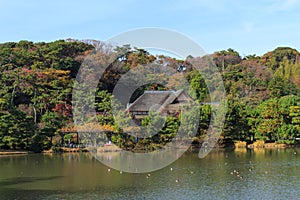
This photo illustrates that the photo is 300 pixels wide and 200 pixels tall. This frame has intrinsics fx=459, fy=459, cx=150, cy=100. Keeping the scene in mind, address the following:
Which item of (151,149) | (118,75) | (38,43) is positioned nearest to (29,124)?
(151,149)

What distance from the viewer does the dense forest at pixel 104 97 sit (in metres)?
26.8

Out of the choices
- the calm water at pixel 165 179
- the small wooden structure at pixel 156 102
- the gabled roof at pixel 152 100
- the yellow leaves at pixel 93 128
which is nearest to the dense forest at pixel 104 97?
the yellow leaves at pixel 93 128

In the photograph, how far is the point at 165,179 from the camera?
53.2 feet

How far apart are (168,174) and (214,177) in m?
1.90

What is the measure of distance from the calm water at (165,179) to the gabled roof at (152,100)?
10031 mm

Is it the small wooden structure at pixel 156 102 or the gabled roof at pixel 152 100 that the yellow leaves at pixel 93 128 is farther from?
the gabled roof at pixel 152 100

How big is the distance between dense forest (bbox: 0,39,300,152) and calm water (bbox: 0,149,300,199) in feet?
14.5

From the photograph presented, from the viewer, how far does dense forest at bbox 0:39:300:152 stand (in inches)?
1056

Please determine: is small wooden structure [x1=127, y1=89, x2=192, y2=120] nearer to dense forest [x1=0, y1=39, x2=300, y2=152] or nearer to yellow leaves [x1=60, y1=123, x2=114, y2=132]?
dense forest [x1=0, y1=39, x2=300, y2=152]

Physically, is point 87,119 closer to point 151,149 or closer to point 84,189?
point 151,149

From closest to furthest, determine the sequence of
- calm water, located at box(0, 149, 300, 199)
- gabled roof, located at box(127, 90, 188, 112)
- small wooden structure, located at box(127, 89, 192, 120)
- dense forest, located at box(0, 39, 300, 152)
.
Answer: calm water, located at box(0, 149, 300, 199) → dense forest, located at box(0, 39, 300, 152) → small wooden structure, located at box(127, 89, 192, 120) → gabled roof, located at box(127, 90, 188, 112)

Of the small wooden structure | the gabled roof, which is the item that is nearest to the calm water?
the small wooden structure

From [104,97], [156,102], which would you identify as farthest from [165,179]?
[156,102]

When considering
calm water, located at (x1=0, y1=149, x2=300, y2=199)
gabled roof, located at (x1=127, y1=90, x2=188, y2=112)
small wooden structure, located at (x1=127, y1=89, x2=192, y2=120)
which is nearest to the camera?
calm water, located at (x1=0, y1=149, x2=300, y2=199)
